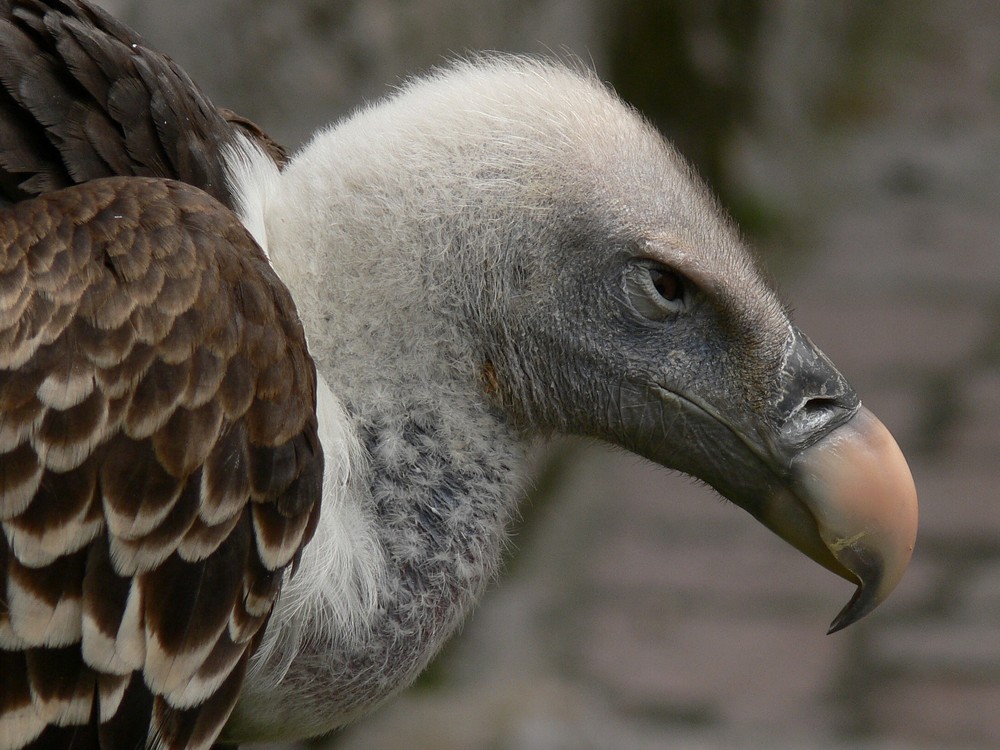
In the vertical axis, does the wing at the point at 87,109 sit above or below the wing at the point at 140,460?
above

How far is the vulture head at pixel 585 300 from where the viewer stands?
1914 mm

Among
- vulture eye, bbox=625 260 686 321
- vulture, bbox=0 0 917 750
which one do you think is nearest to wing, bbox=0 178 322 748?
vulture, bbox=0 0 917 750

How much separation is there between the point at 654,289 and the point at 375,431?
43 centimetres

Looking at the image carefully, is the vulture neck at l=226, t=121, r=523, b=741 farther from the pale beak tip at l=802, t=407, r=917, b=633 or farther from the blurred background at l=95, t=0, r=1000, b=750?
the blurred background at l=95, t=0, r=1000, b=750

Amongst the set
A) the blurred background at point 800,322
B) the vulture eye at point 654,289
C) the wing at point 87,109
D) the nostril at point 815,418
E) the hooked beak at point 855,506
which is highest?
the wing at point 87,109

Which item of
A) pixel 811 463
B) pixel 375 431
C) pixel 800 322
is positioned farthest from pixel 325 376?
pixel 800 322

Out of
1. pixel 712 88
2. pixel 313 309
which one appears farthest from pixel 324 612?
pixel 712 88

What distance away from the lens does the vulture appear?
1611mm

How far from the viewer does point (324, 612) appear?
182 cm

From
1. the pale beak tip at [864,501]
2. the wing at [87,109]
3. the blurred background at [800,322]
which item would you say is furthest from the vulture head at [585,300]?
the blurred background at [800,322]

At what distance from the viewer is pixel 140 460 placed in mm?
1619

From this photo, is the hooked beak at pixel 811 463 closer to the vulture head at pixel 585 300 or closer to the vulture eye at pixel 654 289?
the vulture head at pixel 585 300

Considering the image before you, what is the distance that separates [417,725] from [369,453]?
273cm

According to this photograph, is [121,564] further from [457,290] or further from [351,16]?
[351,16]
